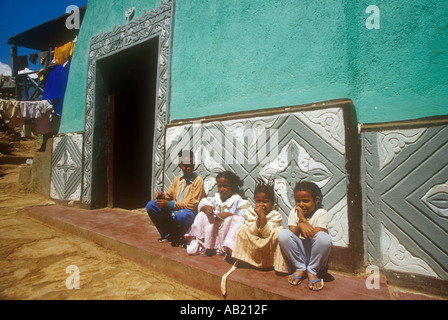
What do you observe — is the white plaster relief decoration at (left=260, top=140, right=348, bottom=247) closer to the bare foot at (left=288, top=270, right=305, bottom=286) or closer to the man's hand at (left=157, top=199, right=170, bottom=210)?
the bare foot at (left=288, top=270, right=305, bottom=286)

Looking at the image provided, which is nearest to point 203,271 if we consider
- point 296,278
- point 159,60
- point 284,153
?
point 296,278

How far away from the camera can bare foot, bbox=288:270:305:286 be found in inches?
68.1

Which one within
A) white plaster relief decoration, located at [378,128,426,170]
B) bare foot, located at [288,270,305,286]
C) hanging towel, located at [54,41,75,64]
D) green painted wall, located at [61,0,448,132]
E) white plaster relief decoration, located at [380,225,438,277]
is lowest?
bare foot, located at [288,270,305,286]

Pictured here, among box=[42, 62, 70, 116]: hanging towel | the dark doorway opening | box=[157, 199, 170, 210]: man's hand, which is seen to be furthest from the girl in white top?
box=[42, 62, 70, 116]: hanging towel

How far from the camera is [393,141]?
1.94 meters

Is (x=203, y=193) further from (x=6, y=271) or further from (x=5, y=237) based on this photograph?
(x=5, y=237)

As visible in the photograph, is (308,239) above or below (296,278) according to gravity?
above

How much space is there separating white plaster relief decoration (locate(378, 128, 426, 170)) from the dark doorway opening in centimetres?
401

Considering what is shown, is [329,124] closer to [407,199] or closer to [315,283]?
[407,199]

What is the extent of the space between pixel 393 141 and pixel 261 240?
141 centimetres

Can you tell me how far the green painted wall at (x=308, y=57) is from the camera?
6.40 ft

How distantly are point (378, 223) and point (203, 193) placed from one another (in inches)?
70.7
